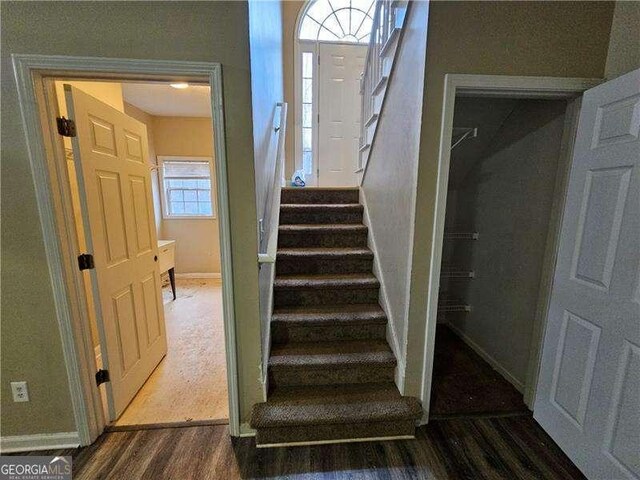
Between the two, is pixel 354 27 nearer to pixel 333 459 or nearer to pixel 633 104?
pixel 633 104

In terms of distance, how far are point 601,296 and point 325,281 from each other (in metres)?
1.47

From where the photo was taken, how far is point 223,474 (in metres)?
1.39

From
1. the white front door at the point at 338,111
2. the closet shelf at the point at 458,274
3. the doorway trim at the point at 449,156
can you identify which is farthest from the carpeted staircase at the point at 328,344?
the white front door at the point at 338,111

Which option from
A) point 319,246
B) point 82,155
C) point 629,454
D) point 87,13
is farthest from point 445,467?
point 87,13

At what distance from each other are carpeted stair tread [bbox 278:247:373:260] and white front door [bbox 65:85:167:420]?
101 centimetres

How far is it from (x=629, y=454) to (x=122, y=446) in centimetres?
242

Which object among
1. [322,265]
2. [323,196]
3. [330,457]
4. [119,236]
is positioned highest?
[323,196]

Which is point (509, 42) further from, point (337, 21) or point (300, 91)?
point (337, 21)

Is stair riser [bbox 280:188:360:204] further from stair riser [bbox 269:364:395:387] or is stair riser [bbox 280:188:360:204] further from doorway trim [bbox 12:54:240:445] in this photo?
stair riser [bbox 269:364:395:387]

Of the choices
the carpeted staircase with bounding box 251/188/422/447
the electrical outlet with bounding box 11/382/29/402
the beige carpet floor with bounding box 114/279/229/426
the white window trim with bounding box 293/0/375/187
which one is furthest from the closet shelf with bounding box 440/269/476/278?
the electrical outlet with bounding box 11/382/29/402

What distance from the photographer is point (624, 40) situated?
4.31 feet

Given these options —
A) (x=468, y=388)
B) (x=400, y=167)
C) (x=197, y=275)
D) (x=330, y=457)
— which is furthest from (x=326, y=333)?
(x=197, y=275)

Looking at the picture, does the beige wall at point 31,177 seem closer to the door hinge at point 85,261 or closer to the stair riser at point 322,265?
the door hinge at point 85,261

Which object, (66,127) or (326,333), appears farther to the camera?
(326,333)
